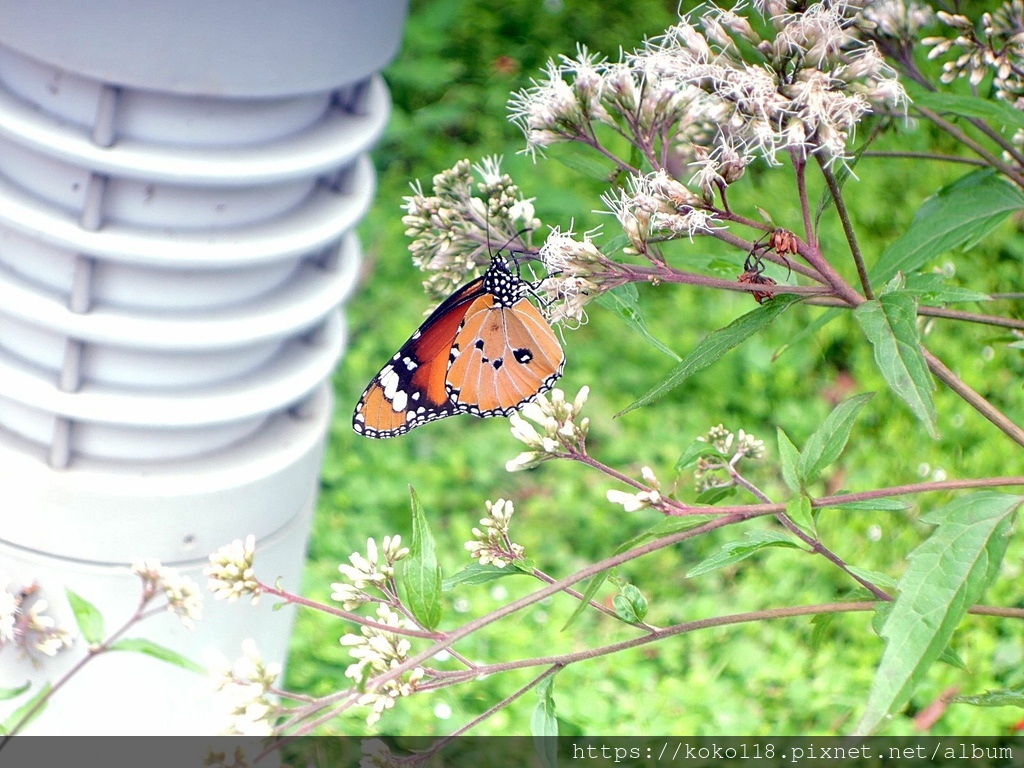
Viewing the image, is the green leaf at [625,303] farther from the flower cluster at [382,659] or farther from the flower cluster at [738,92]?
the flower cluster at [382,659]

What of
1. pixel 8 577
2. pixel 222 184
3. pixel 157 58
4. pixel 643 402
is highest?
pixel 157 58

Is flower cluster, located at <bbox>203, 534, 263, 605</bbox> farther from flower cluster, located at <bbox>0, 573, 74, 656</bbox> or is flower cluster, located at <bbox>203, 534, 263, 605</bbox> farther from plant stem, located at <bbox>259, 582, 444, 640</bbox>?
flower cluster, located at <bbox>0, 573, 74, 656</bbox>

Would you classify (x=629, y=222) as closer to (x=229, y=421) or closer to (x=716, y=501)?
(x=716, y=501)

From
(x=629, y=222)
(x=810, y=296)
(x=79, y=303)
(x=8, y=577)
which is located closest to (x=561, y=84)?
(x=629, y=222)

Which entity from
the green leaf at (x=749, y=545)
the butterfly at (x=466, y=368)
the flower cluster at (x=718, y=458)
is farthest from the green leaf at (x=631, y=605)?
the butterfly at (x=466, y=368)

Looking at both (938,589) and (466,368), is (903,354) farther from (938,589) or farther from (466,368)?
(466,368)

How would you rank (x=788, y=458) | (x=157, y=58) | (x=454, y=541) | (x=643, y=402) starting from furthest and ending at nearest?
1. (x=454, y=541)
2. (x=157, y=58)
3. (x=788, y=458)
4. (x=643, y=402)

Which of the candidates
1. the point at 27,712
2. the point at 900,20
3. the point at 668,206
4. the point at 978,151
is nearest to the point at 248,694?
the point at 27,712
